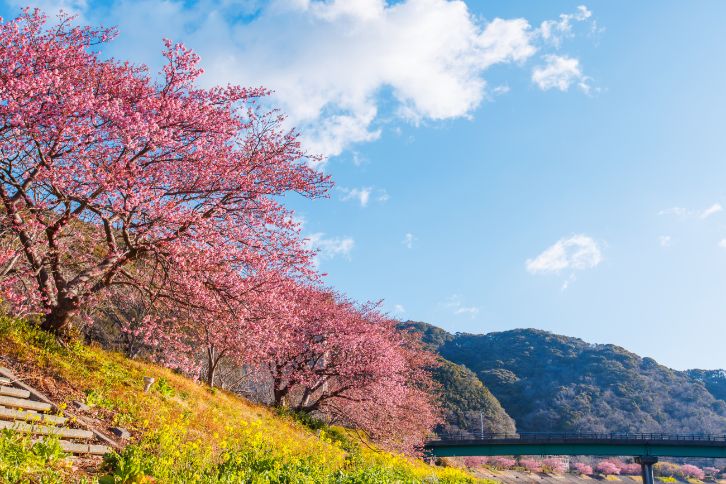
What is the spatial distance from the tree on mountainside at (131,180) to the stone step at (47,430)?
14.0ft

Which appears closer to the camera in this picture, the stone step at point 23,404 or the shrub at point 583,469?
the stone step at point 23,404

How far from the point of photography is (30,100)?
998 centimetres

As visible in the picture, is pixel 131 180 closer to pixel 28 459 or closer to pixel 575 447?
pixel 28 459

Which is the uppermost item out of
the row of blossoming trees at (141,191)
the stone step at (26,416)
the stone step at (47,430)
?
the row of blossoming trees at (141,191)

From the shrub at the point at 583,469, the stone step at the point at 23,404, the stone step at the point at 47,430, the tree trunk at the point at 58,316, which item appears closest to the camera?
the stone step at the point at 47,430

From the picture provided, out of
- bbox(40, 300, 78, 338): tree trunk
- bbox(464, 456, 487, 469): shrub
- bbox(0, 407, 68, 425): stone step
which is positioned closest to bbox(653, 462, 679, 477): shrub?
bbox(464, 456, 487, 469): shrub

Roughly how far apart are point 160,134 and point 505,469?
66607 millimetres

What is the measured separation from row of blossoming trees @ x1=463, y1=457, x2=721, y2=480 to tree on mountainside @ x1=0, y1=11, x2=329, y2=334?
195 feet

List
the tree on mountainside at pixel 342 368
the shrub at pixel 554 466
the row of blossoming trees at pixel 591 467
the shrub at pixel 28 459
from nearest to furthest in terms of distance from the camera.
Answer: the shrub at pixel 28 459
the tree on mountainside at pixel 342 368
the shrub at pixel 554 466
the row of blossoming trees at pixel 591 467

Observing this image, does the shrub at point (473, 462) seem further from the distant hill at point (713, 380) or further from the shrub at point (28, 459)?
the distant hill at point (713, 380)

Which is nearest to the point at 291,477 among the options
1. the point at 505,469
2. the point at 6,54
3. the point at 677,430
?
the point at 6,54

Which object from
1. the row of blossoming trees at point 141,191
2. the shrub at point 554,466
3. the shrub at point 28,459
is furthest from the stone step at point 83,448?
the shrub at point 554,466

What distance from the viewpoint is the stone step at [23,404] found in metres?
8.52

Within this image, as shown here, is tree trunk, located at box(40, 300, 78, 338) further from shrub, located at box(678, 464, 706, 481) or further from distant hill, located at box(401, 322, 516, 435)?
shrub, located at box(678, 464, 706, 481)
